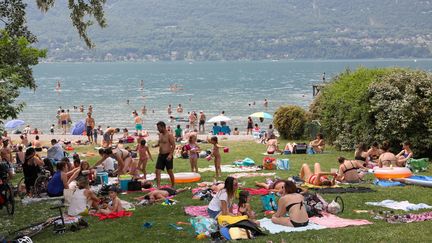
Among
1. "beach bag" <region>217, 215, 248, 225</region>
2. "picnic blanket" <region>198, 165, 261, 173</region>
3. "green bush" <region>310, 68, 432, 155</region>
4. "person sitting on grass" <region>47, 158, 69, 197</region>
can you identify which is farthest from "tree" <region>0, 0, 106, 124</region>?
"green bush" <region>310, 68, 432, 155</region>

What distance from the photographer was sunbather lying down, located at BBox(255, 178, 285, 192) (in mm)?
14442

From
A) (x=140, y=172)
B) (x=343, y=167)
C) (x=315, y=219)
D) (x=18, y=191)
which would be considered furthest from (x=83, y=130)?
(x=315, y=219)

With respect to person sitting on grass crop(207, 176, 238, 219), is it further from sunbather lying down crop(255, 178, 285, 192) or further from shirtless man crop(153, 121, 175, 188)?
shirtless man crop(153, 121, 175, 188)

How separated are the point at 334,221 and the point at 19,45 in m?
11.2

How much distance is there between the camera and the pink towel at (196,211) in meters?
12.4

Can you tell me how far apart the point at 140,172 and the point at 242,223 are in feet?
28.6

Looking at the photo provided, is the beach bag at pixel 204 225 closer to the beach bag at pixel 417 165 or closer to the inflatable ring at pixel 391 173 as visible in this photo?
the inflatable ring at pixel 391 173

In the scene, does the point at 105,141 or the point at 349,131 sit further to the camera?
the point at 105,141

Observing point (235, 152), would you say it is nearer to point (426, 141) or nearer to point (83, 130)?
point (426, 141)

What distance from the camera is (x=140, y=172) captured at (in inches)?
739

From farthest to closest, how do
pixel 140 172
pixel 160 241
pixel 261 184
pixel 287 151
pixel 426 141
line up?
pixel 287 151 → pixel 426 141 → pixel 140 172 → pixel 261 184 → pixel 160 241

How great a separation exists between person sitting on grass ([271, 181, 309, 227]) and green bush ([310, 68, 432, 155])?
11573mm

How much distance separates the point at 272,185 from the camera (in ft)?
49.0

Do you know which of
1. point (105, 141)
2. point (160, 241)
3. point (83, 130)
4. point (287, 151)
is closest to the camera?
point (160, 241)
